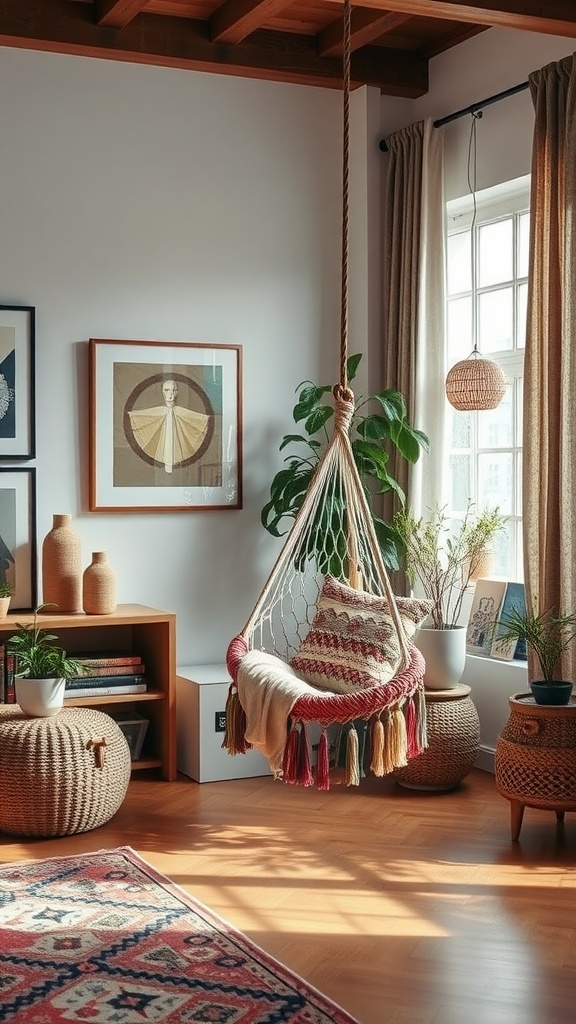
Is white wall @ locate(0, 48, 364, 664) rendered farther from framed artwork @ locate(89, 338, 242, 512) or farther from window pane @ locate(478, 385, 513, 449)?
window pane @ locate(478, 385, 513, 449)

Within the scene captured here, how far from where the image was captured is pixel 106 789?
13.2ft

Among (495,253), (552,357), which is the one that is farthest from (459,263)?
(552,357)

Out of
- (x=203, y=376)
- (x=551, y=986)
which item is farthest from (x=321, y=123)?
(x=551, y=986)

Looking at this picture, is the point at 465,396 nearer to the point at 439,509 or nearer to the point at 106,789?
the point at 439,509

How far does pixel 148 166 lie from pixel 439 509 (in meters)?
1.89

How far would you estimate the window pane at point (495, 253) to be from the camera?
16.1 ft

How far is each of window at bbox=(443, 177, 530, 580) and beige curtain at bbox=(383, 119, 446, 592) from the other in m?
0.13

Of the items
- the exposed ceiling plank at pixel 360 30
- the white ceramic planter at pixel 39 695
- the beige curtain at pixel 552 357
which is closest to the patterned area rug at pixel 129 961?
the white ceramic planter at pixel 39 695

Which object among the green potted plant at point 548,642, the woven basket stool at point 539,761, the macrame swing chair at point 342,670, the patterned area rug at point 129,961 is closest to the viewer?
the patterned area rug at point 129,961

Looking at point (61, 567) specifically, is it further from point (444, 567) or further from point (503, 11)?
point (503, 11)

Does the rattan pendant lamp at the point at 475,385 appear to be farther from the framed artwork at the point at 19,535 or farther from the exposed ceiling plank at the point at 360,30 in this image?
the framed artwork at the point at 19,535

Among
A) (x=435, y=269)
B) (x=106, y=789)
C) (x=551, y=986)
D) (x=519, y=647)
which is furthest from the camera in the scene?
(x=435, y=269)

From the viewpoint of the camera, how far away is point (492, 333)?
16.4 ft

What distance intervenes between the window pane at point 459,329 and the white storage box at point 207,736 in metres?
1.74
